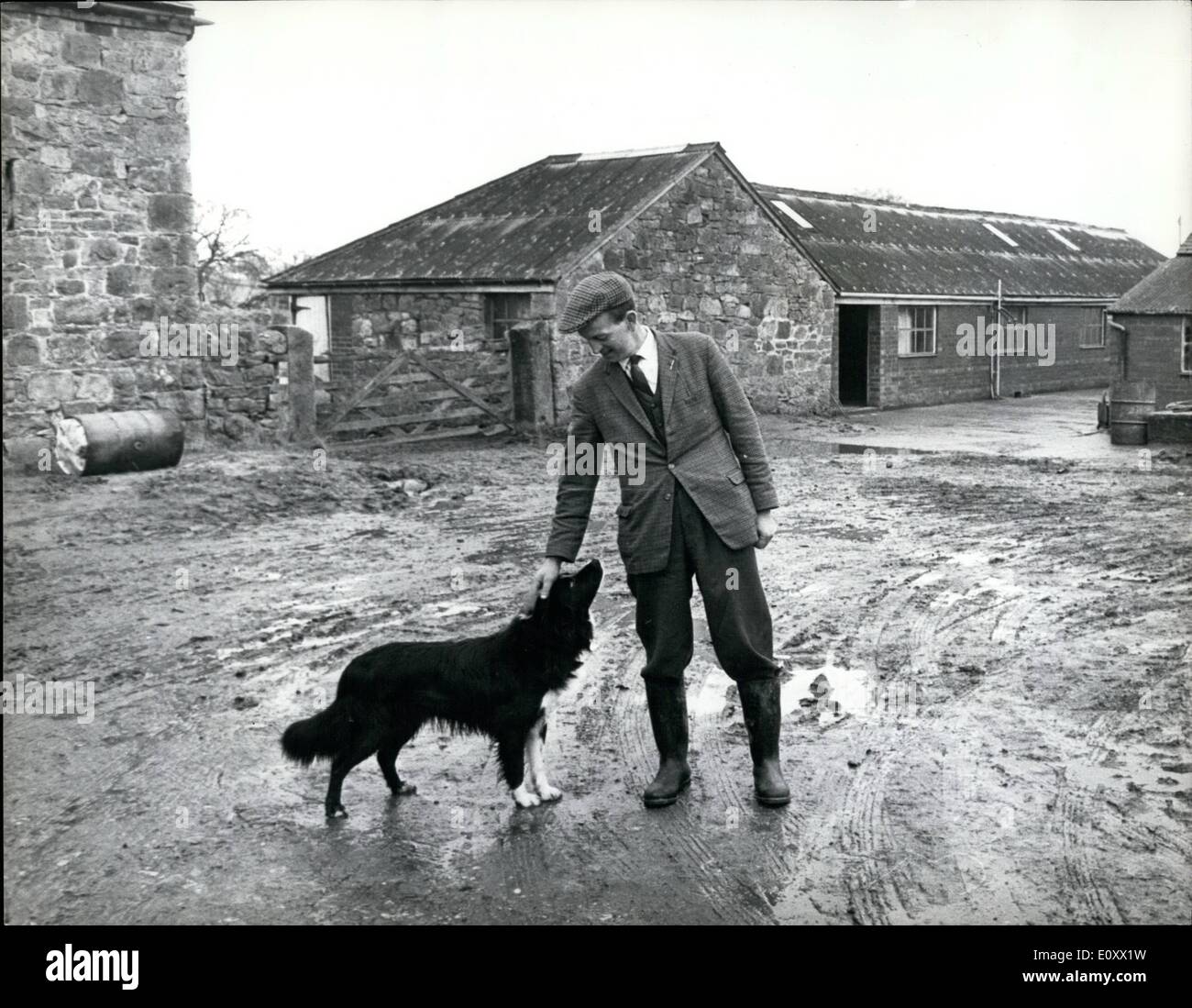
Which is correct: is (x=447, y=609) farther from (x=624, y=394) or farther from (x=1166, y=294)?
(x=1166, y=294)

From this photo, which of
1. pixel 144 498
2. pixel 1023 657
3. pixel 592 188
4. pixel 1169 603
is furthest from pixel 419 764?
pixel 592 188

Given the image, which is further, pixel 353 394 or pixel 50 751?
pixel 353 394

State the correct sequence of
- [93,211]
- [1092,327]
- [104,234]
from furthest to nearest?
[1092,327]
[104,234]
[93,211]

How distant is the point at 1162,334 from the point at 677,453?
22944 millimetres

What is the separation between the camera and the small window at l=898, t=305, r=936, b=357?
28.7m

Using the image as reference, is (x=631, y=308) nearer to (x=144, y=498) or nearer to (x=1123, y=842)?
(x=1123, y=842)

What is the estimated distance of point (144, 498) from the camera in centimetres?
1236

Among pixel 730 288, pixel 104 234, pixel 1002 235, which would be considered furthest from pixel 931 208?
pixel 104 234

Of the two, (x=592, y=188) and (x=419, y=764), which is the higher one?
(x=592, y=188)

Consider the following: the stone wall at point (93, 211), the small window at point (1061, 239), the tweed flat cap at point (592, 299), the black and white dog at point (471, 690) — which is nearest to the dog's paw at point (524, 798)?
the black and white dog at point (471, 690)

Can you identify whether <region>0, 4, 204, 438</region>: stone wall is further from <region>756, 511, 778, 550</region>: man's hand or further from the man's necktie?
<region>756, 511, 778, 550</region>: man's hand

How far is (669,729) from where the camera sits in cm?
548

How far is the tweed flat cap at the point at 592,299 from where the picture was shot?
16.6 ft

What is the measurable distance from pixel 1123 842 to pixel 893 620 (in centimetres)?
358
